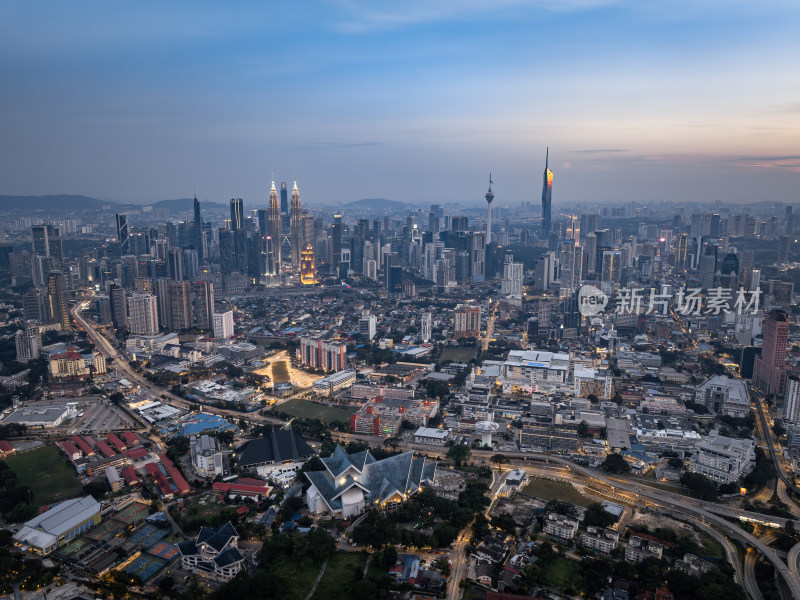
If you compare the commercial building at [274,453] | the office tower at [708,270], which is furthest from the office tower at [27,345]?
the office tower at [708,270]

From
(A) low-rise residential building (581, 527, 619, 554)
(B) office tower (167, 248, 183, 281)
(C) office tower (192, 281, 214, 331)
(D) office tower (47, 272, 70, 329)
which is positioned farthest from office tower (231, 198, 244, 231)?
(A) low-rise residential building (581, 527, 619, 554)

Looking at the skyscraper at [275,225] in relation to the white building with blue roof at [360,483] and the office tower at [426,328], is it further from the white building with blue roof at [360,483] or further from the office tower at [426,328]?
the white building with blue roof at [360,483]

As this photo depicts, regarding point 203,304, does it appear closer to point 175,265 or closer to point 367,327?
point 367,327

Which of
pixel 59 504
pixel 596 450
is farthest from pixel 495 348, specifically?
pixel 59 504

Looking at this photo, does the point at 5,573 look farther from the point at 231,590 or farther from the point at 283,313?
the point at 283,313

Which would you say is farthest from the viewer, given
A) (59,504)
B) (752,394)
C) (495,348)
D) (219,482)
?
(495,348)

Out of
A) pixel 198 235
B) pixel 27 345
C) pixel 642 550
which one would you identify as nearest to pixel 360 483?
pixel 642 550
